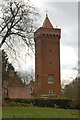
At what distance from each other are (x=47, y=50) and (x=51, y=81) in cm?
790

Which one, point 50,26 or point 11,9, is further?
point 50,26

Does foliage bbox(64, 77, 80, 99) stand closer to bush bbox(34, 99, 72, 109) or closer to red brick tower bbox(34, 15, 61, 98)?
bush bbox(34, 99, 72, 109)

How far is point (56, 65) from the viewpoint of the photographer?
278ft

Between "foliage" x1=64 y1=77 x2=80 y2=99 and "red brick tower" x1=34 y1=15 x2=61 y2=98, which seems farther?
"red brick tower" x1=34 y1=15 x2=61 y2=98

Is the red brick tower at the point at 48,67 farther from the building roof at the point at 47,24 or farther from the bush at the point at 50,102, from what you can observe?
the bush at the point at 50,102

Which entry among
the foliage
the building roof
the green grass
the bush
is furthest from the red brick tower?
the green grass

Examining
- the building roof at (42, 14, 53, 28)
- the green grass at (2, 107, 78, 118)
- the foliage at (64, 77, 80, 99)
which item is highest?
the building roof at (42, 14, 53, 28)

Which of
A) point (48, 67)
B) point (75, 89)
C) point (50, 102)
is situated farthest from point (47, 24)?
point (75, 89)

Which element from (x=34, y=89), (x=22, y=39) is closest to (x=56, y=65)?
(x=34, y=89)

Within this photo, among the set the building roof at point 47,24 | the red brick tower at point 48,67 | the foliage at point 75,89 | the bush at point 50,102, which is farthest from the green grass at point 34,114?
the building roof at point 47,24

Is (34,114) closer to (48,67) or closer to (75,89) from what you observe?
(75,89)

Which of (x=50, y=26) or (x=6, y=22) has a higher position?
(x=50, y=26)

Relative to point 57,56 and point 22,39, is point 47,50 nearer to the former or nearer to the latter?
point 57,56

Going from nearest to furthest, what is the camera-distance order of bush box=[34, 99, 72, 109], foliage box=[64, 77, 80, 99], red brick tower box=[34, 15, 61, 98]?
foliage box=[64, 77, 80, 99] < bush box=[34, 99, 72, 109] < red brick tower box=[34, 15, 61, 98]
